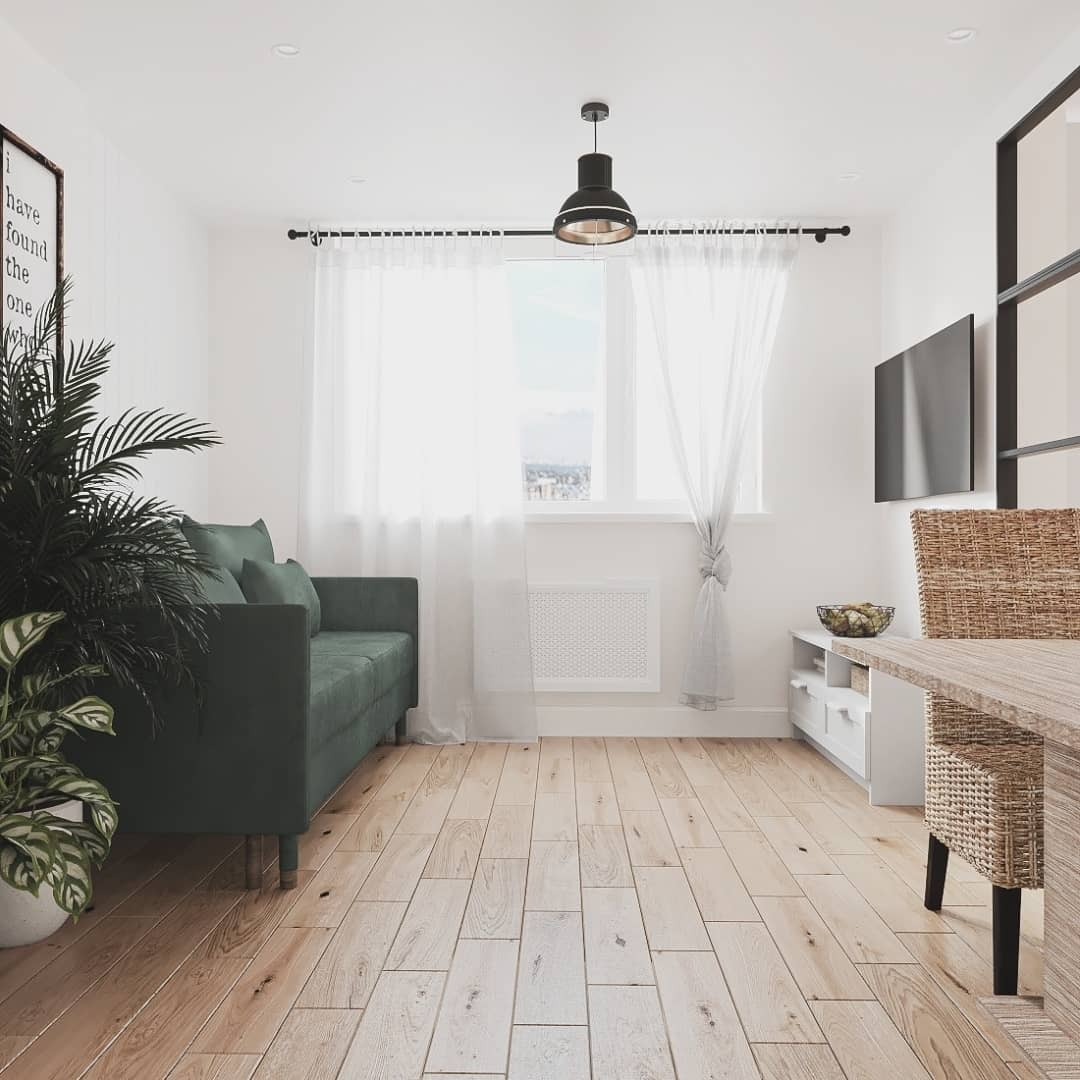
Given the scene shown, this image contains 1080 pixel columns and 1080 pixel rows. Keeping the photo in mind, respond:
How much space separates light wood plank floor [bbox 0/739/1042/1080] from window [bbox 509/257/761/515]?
1839mm

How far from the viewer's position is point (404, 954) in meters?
2.22

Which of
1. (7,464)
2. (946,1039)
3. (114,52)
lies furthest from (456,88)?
(946,1039)

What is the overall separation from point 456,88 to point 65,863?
105 inches

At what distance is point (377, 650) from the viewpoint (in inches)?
149

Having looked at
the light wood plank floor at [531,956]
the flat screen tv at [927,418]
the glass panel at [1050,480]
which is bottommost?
the light wood plank floor at [531,956]

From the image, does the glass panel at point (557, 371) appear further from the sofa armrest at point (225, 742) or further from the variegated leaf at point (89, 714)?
the variegated leaf at point (89, 714)

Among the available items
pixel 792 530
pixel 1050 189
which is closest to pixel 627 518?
pixel 792 530

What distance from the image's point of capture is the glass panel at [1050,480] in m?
3.12

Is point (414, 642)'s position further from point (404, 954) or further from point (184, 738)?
point (404, 954)

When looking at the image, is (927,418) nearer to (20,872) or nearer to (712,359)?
(712,359)

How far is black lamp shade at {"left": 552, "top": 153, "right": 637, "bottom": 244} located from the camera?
3.30 meters

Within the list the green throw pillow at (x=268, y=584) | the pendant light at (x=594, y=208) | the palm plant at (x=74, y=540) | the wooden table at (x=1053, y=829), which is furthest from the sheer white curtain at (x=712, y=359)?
the wooden table at (x=1053, y=829)

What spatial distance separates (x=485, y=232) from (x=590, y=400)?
983 mm

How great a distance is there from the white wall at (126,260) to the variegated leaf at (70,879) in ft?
6.93
